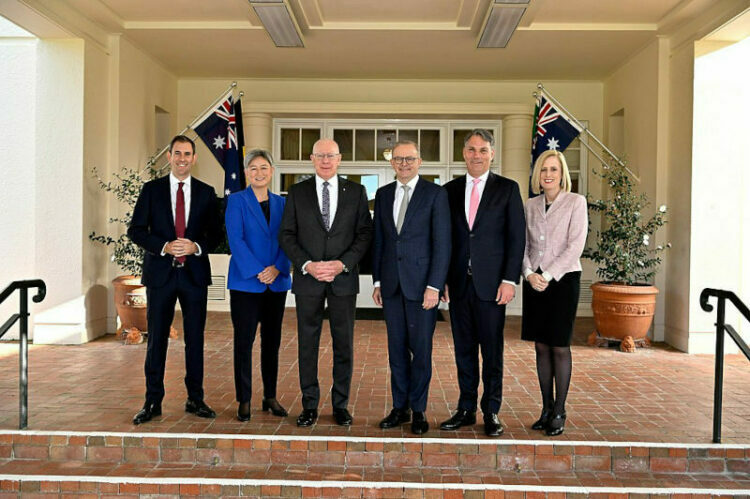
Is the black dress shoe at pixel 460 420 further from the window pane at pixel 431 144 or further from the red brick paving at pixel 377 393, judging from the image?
the window pane at pixel 431 144

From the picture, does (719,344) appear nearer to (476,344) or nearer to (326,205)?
(476,344)

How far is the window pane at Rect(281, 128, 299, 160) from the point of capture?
9359 millimetres

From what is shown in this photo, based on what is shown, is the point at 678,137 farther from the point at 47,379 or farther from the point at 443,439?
the point at 47,379

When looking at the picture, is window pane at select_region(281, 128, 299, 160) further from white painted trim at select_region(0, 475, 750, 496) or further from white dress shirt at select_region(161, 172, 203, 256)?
white painted trim at select_region(0, 475, 750, 496)

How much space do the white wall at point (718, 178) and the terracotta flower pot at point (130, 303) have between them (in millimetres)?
5709

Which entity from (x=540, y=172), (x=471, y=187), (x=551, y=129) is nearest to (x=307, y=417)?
(x=471, y=187)

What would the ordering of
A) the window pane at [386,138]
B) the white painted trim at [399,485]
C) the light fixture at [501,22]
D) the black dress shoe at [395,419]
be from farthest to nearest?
the window pane at [386,138], the light fixture at [501,22], the black dress shoe at [395,419], the white painted trim at [399,485]

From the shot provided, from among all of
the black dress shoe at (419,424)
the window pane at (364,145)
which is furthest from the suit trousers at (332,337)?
the window pane at (364,145)

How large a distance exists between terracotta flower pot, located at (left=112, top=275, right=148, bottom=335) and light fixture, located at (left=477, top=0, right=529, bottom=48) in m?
4.50

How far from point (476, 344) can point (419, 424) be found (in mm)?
599

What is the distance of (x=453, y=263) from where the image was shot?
12.1ft

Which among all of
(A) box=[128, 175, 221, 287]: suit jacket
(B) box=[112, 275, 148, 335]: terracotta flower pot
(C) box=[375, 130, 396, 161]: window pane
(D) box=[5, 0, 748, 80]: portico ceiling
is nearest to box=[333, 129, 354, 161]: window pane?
(C) box=[375, 130, 396, 161]: window pane

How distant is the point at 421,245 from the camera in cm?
358

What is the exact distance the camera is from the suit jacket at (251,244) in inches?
148
